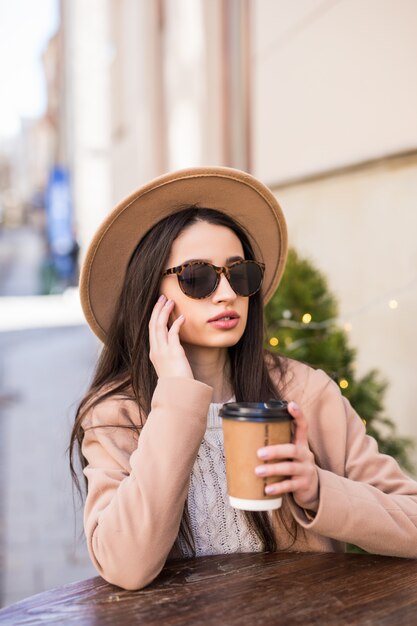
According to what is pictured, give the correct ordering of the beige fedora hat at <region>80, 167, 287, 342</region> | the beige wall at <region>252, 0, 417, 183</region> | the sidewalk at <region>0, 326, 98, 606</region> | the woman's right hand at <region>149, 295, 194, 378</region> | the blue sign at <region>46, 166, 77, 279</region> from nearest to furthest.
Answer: the woman's right hand at <region>149, 295, 194, 378</region> → the beige fedora hat at <region>80, 167, 287, 342</region> → the beige wall at <region>252, 0, 417, 183</region> → the sidewalk at <region>0, 326, 98, 606</region> → the blue sign at <region>46, 166, 77, 279</region>

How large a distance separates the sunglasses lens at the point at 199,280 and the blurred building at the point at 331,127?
194 centimetres

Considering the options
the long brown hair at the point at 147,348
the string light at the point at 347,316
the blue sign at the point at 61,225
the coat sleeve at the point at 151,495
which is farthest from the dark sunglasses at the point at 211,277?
the blue sign at the point at 61,225

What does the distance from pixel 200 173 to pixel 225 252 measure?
0.71 ft

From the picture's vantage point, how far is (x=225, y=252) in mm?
1645

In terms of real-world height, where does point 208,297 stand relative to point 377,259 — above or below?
below

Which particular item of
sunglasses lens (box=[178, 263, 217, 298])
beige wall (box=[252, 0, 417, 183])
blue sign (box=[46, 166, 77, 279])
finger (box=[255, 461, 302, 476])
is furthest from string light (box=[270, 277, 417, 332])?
blue sign (box=[46, 166, 77, 279])

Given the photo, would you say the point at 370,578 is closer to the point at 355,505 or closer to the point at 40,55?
the point at 355,505

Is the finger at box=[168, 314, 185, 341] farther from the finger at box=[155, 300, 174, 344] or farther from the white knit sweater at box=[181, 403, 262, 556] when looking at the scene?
the white knit sweater at box=[181, 403, 262, 556]

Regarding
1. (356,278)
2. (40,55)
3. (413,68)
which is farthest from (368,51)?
(40,55)

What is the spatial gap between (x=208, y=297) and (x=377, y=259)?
2.20 m

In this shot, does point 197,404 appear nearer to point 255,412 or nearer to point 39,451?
point 255,412

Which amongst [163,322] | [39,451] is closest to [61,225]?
[39,451]

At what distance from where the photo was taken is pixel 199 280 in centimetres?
158

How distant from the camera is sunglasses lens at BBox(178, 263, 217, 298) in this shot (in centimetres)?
157
